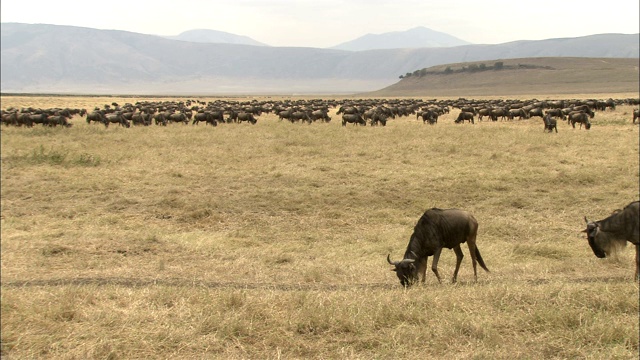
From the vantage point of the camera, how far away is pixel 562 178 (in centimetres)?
1619

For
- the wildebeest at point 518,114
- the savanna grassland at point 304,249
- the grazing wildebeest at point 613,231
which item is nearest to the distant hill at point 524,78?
the wildebeest at point 518,114

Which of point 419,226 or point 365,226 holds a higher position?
point 419,226

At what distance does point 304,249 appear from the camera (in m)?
11.0

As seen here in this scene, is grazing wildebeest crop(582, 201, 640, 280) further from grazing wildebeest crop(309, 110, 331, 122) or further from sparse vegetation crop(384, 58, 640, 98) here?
sparse vegetation crop(384, 58, 640, 98)

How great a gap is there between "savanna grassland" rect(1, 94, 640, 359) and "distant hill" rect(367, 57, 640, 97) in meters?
97.1

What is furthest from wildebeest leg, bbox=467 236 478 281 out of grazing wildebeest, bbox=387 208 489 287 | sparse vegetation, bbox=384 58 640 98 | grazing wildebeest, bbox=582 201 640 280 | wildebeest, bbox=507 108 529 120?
sparse vegetation, bbox=384 58 640 98

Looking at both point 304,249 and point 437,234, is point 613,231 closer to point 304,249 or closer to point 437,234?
point 437,234

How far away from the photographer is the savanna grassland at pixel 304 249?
5602 millimetres

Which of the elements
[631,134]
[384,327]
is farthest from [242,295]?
[631,134]

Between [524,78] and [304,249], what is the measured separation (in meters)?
134

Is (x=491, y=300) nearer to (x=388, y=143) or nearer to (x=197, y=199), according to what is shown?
(x=197, y=199)

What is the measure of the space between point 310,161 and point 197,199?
19.6ft

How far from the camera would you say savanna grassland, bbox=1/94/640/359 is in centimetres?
560

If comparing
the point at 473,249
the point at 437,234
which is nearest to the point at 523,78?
the point at 473,249
